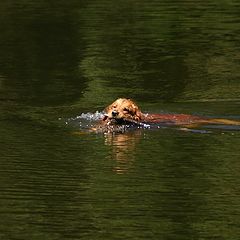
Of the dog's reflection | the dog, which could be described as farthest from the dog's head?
the dog's reflection

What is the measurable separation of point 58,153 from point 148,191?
267cm

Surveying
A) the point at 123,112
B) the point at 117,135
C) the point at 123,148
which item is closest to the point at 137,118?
the point at 123,112

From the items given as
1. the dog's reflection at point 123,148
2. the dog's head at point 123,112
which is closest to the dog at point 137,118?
the dog's head at point 123,112

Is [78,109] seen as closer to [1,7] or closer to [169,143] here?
[169,143]

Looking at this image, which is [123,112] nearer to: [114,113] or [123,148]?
[114,113]

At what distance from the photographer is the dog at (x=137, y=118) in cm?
1784

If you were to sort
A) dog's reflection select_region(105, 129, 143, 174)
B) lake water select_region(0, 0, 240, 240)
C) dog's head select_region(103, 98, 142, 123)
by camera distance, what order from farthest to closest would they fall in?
dog's head select_region(103, 98, 142, 123)
dog's reflection select_region(105, 129, 143, 174)
lake water select_region(0, 0, 240, 240)

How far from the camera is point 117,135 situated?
17.5 m

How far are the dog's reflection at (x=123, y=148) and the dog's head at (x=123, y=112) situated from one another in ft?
0.94

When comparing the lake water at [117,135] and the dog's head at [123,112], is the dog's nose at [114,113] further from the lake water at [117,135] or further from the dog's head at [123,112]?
the lake water at [117,135]

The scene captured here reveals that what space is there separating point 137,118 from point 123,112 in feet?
1.21

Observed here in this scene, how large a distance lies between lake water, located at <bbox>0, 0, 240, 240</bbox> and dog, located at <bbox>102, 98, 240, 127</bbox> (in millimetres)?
329

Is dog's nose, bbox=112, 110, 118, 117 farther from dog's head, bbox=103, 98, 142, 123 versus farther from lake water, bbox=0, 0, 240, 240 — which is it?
lake water, bbox=0, 0, 240, 240

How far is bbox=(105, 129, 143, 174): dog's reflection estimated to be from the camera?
1501 cm
